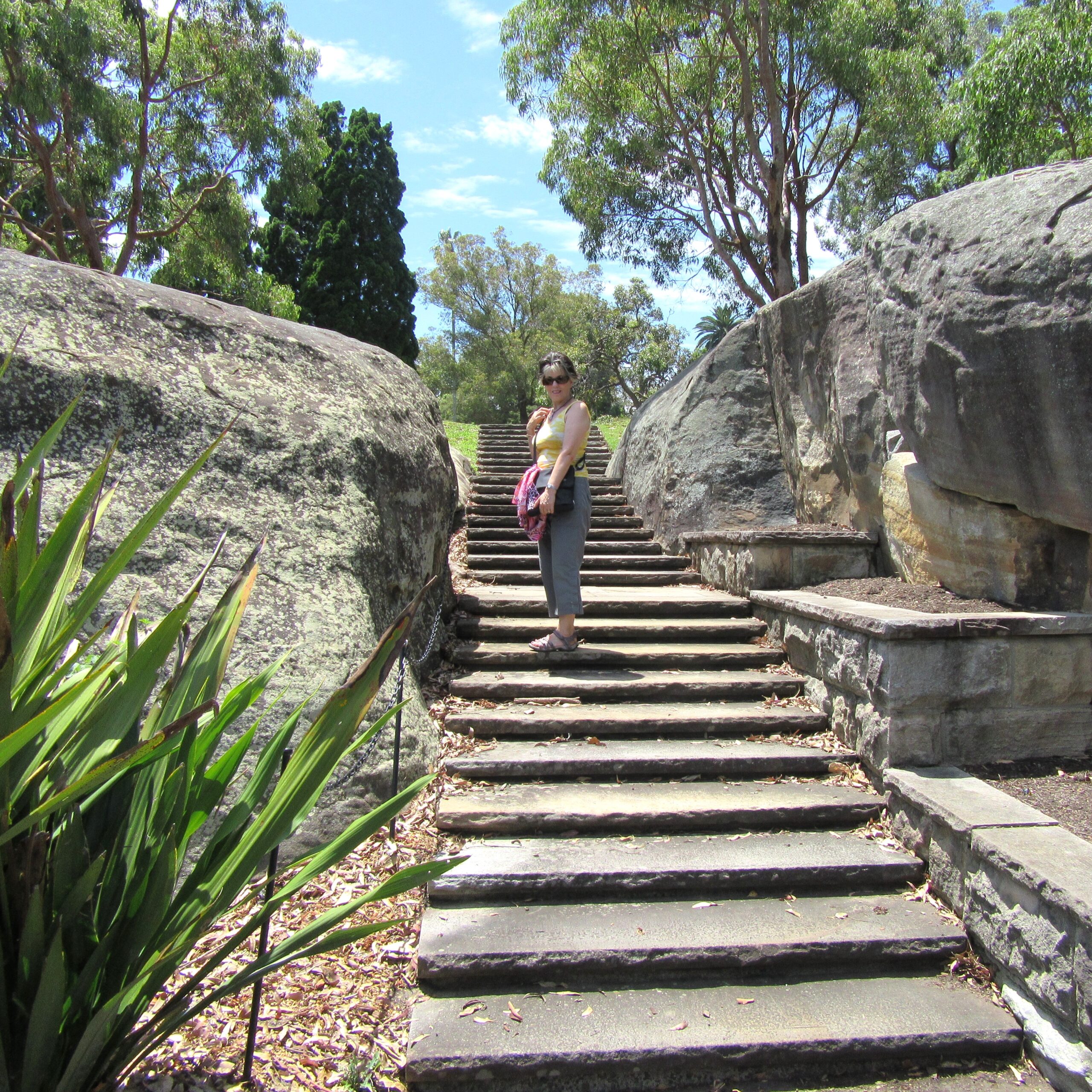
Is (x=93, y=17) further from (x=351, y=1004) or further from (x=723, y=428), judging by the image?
(x=351, y=1004)

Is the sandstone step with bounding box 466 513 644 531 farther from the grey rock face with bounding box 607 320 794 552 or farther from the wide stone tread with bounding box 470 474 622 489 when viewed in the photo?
the wide stone tread with bounding box 470 474 622 489

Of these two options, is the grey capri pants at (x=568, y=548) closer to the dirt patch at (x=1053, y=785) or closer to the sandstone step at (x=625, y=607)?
the sandstone step at (x=625, y=607)

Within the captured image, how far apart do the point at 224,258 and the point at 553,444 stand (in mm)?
10032

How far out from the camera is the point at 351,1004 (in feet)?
7.74

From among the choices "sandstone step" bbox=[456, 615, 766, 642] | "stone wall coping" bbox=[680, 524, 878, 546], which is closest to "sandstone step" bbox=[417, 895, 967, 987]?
"sandstone step" bbox=[456, 615, 766, 642]

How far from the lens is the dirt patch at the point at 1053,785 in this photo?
287 centimetres

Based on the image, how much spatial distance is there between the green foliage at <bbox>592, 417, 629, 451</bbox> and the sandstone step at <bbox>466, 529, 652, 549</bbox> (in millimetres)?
6378

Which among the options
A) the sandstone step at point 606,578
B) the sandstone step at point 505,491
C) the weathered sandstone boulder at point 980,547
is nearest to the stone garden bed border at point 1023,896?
the weathered sandstone boulder at point 980,547

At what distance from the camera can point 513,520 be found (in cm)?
743

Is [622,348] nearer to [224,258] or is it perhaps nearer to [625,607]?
[224,258]

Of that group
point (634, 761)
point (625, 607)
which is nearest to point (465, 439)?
point (625, 607)

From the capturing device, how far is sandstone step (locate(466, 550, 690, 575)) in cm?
639

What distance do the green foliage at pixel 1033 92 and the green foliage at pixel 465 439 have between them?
7.92 m

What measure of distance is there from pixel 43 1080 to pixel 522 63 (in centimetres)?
1406
